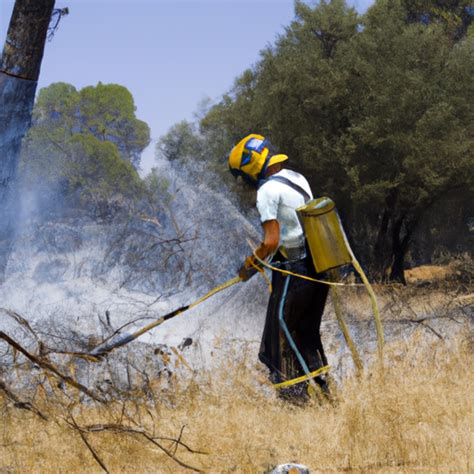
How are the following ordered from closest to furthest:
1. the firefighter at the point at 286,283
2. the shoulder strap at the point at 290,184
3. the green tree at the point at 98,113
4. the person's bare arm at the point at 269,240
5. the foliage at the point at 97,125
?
the person's bare arm at the point at 269,240
the firefighter at the point at 286,283
the shoulder strap at the point at 290,184
the foliage at the point at 97,125
the green tree at the point at 98,113

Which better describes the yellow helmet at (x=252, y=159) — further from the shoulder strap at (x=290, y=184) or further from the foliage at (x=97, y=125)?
the foliage at (x=97, y=125)

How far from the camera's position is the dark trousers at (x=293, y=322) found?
6.13 m

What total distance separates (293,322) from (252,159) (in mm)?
1133

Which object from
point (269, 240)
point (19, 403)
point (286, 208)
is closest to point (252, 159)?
point (286, 208)

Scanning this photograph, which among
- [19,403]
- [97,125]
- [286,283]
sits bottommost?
[19,403]

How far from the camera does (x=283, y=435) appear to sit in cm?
485

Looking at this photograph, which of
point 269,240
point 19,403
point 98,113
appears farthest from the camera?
point 98,113

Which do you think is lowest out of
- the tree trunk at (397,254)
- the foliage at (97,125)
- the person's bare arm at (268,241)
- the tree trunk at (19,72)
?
the tree trunk at (397,254)

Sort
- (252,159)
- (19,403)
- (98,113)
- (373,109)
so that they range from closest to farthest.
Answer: (19,403)
(252,159)
(373,109)
(98,113)

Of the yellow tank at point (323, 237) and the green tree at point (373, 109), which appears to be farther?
the green tree at point (373, 109)

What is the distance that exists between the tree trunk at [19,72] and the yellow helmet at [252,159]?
1591 mm

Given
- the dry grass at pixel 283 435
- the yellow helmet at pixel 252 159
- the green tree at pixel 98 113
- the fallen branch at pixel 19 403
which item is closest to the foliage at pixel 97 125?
the green tree at pixel 98 113

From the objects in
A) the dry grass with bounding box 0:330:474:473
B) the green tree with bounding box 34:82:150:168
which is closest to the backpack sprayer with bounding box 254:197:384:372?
the dry grass with bounding box 0:330:474:473

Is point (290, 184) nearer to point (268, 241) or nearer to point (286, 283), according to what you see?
point (268, 241)
